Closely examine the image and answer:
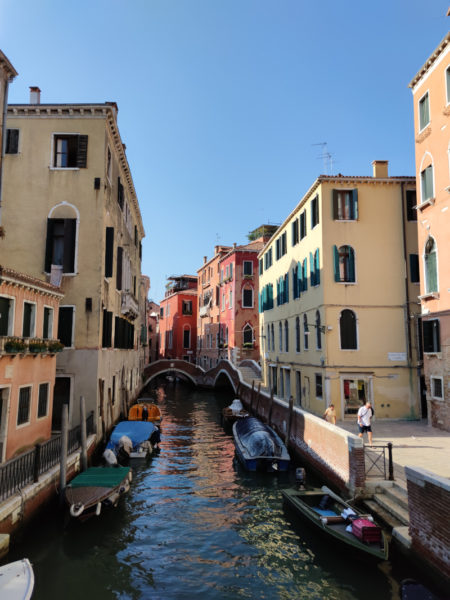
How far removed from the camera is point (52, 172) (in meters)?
15.4

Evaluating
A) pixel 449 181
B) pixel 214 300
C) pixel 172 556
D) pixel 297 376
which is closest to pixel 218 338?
pixel 214 300

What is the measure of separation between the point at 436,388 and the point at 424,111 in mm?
8640

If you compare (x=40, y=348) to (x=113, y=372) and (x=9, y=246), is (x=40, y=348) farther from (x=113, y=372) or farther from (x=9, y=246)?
(x=113, y=372)

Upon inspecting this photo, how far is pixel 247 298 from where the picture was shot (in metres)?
A: 35.3

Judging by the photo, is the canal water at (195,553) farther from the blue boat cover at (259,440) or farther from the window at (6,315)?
the window at (6,315)

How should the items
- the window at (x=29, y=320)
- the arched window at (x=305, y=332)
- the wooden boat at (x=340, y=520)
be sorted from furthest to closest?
the arched window at (x=305, y=332)
the window at (x=29, y=320)
the wooden boat at (x=340, y=520)

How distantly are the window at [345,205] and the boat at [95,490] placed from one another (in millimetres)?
11209

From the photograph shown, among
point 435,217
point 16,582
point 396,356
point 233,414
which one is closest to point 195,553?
point 16,582

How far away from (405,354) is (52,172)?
45.2ft

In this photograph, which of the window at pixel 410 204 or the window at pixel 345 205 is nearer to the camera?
the window at pixel 345 205

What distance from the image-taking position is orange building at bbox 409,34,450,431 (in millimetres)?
12992

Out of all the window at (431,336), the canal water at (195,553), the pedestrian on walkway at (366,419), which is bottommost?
the canal water at (195,553)

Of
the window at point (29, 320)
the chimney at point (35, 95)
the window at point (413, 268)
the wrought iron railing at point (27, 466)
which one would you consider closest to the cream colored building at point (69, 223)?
the chimney at point (35, 95)

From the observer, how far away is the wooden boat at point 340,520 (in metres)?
7.23
